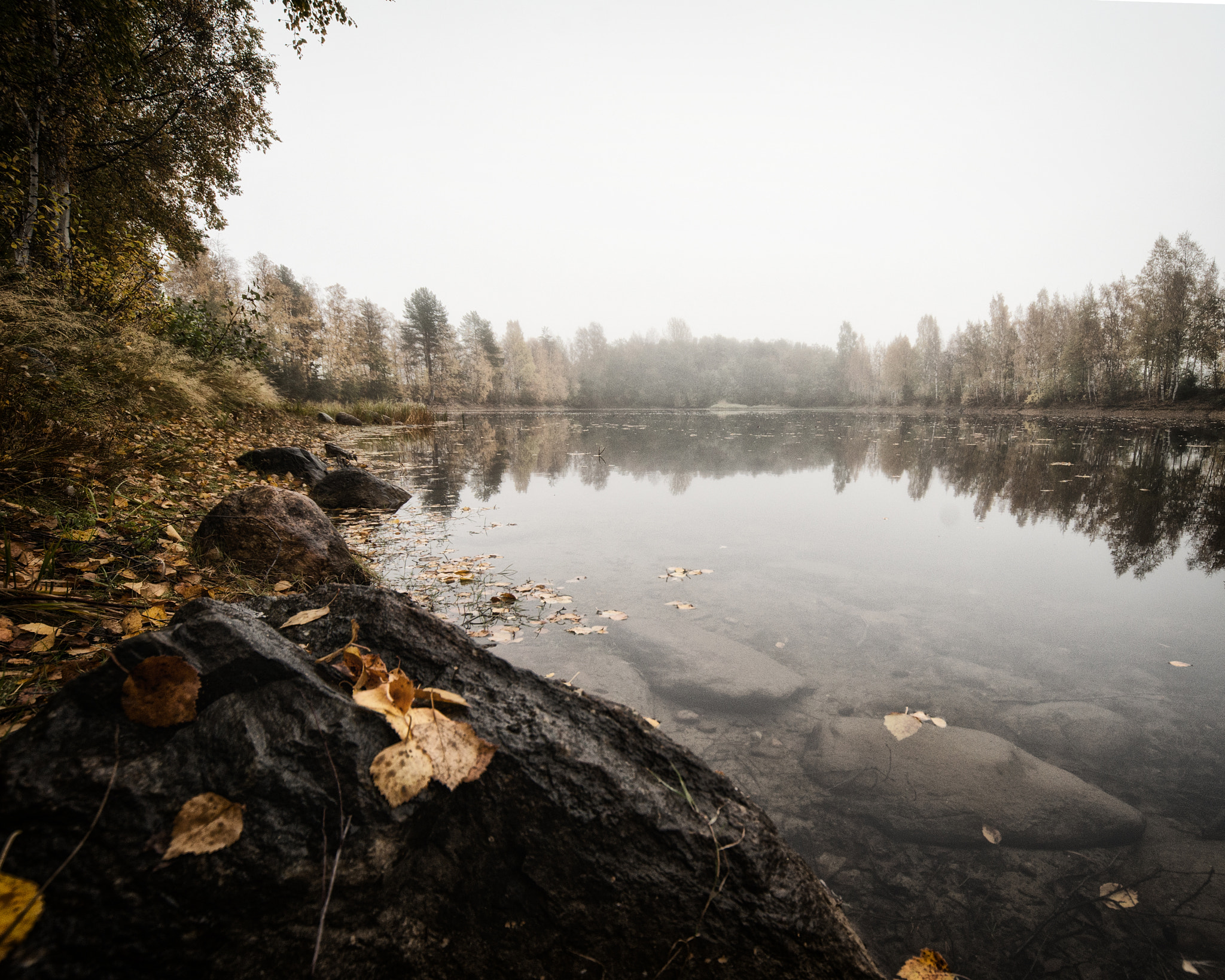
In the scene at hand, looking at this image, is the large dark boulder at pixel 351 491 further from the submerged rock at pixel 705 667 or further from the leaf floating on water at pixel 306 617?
the leaf floating on water at pixel 306 617

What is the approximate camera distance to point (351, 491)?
6.20 m

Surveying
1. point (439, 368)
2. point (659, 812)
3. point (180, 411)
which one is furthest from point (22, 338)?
point (439, 368)

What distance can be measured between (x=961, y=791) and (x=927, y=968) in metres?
0.92

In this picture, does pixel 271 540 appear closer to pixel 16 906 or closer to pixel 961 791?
pixel 16 906

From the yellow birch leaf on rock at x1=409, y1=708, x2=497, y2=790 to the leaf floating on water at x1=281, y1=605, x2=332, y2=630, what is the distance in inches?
25.5

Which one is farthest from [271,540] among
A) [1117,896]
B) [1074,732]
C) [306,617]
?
[1074,732]

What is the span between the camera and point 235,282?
3594cm

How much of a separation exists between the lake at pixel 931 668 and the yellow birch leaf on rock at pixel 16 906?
204cm

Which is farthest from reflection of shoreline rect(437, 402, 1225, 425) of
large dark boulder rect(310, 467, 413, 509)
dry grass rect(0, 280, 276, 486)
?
large dark boulder rect(310, 467, 413, 509)

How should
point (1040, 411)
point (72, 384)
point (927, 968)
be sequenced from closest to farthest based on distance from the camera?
1. point (927, 968)
2. point (72, 384)
3. point (1040, 411)

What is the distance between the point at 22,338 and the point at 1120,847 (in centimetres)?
827

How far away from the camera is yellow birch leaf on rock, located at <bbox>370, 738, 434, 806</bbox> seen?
3.29 feet

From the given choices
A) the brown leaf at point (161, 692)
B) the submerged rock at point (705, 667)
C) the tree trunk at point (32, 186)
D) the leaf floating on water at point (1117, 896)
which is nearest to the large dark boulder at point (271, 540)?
the submerged rock at point (705, 667)

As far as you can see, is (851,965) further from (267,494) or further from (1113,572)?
(1113,572)
